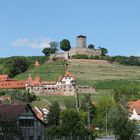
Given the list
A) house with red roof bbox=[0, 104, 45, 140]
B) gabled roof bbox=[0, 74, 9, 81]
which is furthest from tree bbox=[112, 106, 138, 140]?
gabled roof bbox=[0, 74, 9, 81]

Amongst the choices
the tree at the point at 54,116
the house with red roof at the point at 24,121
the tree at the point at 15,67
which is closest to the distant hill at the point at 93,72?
the tree at the point at 15,67

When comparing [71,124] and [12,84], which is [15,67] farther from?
[71,124]

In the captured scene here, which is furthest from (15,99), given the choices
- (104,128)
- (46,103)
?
(104,128)

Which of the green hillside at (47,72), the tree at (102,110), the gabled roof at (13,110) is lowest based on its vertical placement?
the tree at (102,110)

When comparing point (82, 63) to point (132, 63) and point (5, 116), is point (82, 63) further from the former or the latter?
point (5, 116)

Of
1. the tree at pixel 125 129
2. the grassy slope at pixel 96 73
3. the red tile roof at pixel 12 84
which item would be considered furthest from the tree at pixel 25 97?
the tree at pixel 125 129

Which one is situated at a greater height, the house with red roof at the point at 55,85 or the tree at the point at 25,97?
the house with red roof at the point at 55,85

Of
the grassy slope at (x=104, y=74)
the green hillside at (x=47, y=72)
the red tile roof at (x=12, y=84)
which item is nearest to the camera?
the grassy slope at (x=104, y=74)

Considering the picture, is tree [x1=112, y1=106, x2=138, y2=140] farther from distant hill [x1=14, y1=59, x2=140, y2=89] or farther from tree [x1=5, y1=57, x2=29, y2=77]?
tree [x1=5, y1=57, x2=29, y2=77]

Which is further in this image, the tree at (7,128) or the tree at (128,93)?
the tree at (128,93)

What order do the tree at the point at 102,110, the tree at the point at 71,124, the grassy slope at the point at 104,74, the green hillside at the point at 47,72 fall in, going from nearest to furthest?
the tree at the point at 71,124
the tree at the point at 102,110
the grassy slope at the point at 104,74
the green hillside at the point at 47,72

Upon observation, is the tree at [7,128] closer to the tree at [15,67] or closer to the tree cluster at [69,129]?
the tree cluster at [69,129]

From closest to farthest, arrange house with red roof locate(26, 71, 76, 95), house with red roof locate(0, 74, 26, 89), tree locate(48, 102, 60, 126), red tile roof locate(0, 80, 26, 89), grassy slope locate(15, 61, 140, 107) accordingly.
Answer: tree locate(48, 102, 60, 126) → house with red roof locate(26, 71, 76, 95) → grassy slope locate(15, 61, 140, 107) → house with red roof locate(0, 74, 26, 89) → red tile roof locate(0, 80, 26, 89)

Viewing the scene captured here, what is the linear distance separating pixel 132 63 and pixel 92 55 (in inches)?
632
